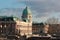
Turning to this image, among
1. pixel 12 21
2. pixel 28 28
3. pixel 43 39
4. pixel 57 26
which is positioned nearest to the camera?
pixel 43 39

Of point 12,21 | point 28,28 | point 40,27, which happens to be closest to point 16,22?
point 12,21

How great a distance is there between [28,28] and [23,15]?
8678 millimetres

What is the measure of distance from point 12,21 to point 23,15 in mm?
29111

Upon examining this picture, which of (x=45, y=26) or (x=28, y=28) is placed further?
(x=45, y=26)

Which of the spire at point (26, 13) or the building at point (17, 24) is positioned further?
the spire at point (26, 13)

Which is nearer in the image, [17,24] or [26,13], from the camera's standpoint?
[17,24]

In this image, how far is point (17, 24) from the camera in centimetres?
13088

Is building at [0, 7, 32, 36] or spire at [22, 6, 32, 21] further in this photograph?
spire at [22, 6, 32, 21]

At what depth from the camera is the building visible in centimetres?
11755

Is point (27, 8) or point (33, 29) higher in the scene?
point (27, 8)

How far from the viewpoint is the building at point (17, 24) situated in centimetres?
11755

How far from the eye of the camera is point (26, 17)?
155m

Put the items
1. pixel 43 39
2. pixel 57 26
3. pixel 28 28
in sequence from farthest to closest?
pixel 57 26
pixel 28 28
pixel 43 39

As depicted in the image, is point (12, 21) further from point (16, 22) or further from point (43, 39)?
point (43, 39)
